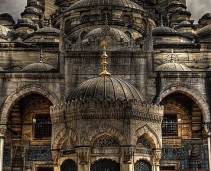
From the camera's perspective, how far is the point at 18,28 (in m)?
33.5

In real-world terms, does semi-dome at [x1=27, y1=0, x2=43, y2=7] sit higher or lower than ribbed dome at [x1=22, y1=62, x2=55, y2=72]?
higher

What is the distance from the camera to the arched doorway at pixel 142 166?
8727 millimetres

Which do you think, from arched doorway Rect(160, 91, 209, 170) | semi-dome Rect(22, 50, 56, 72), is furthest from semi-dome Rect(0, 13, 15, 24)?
arched doorway Rect(160, 91, 209, 170)

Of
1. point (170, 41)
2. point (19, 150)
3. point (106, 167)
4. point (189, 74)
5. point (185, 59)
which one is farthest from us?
point (170, 41)

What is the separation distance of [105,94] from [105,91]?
80 mm

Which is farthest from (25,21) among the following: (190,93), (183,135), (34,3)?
(190,93)

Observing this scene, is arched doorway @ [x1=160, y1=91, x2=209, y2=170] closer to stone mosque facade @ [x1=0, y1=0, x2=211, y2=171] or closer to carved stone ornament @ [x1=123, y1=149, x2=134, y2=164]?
stone mosque facade @ [x1=0, y1=0, x2=211, y2=171]

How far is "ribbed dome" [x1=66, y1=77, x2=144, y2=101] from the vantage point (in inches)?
352

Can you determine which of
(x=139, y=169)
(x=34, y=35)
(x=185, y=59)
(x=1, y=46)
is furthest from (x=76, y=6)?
(x=139, y=169)

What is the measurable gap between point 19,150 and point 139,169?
16.0 meters

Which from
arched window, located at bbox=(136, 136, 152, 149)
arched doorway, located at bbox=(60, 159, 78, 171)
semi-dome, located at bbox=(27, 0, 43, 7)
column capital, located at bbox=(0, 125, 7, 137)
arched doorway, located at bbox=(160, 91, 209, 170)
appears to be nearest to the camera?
arched doorway, located at bbox=(60, 159, 78, 171)

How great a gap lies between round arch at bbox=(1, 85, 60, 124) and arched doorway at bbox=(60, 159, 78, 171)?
42.1ft

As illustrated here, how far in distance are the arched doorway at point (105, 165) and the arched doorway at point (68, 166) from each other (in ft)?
1.17

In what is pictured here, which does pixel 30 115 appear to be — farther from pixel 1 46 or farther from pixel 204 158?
pixel 204 158
